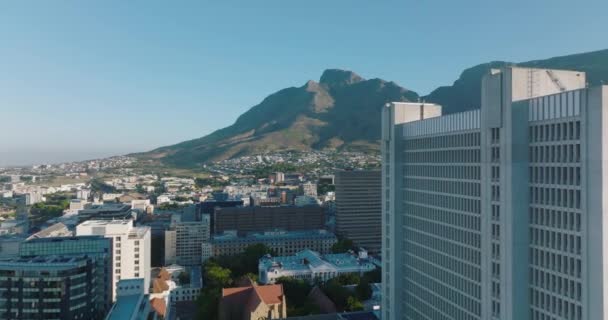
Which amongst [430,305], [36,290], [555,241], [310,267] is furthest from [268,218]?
[555,241]

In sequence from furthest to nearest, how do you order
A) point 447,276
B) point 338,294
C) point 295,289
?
point 295,289 < point 338,294 < point 447,276

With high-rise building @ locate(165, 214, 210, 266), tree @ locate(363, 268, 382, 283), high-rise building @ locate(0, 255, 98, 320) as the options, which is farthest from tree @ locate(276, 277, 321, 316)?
high-rise building @ locate(165, 214, 210, 266)

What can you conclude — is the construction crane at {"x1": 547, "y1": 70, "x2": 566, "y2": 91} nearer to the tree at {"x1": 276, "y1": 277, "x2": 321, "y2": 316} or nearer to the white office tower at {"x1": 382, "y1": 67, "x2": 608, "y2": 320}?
the white office tower at {"x1": 382, "y1": 67, "x2": 608, "y2": 320}

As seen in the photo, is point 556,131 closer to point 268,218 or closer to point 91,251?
point 91,251

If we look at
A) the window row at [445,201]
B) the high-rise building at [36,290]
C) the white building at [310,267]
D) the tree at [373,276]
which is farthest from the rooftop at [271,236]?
the window row at [445,201]

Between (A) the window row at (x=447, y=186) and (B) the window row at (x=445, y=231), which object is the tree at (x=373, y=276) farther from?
(A) the window row at (x=447, y=186)

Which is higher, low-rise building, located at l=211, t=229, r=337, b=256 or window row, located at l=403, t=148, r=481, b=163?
window row, located at l=403, t=148, r=481, b=163

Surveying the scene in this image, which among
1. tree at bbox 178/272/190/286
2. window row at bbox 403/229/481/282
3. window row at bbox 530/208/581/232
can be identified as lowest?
tree at bbox 178/272/190/286
